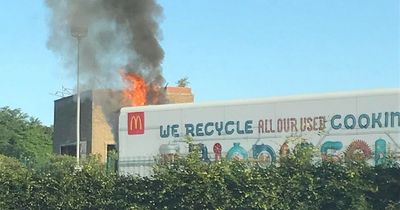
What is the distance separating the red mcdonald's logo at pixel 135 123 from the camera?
2061 centimetres

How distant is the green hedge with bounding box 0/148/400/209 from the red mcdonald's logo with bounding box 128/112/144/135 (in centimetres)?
501

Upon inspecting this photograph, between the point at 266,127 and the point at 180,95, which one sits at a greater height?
the point at 180,95

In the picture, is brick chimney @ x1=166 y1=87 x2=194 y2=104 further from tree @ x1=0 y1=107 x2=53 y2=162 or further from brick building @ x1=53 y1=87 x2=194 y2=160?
tree @ x1=0 y1=107 x2=53 y2=162

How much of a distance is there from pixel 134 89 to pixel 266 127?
21387mm

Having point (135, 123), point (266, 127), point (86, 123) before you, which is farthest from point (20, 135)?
point (266, 127)

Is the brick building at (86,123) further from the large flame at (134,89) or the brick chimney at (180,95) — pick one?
the large flame at (134,89)

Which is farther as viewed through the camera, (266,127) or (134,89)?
(134,89)

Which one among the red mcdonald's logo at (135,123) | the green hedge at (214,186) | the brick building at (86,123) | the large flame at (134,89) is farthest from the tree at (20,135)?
the green hedge at (214,186)

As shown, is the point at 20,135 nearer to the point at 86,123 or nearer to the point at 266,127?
the point at 86,123

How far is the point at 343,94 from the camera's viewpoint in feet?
54.3

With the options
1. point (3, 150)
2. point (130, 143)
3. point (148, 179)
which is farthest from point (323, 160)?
point (3, 150)

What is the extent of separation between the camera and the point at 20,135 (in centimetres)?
7200

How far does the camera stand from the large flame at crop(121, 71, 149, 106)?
123 ft

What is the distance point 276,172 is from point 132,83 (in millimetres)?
26784
